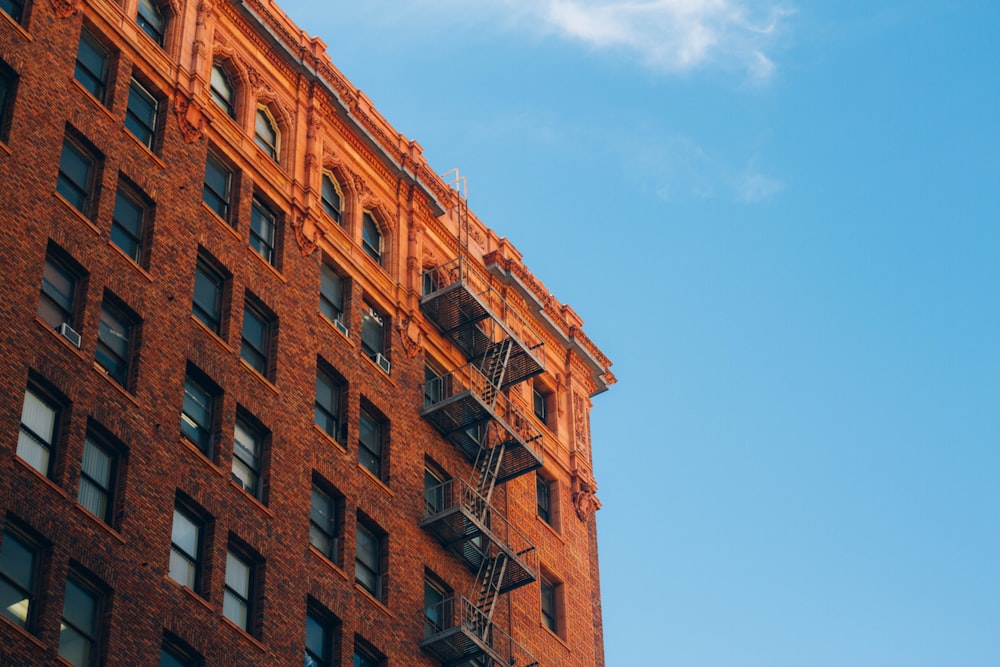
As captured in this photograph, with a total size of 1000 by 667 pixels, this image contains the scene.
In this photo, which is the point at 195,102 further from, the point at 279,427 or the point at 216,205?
the point at 279,427

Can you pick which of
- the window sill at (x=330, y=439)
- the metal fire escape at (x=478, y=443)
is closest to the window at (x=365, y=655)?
the metal fire escape at (x=478, y=443)

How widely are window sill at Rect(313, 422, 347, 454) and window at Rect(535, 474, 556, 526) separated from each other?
1211cm

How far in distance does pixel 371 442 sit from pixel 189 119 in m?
10.6

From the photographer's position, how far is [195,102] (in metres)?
52.2

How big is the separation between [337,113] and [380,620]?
1735 cm

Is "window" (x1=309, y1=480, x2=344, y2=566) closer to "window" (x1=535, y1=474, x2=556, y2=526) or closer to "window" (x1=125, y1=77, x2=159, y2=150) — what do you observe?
"window" (x1=125, y1=77, x2=159, y2=150)

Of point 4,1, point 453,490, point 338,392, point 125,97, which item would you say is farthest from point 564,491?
point 4,1

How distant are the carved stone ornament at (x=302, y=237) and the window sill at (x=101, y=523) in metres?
15.1

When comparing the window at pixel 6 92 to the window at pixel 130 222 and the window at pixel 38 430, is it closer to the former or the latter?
the window at pixel 130 222

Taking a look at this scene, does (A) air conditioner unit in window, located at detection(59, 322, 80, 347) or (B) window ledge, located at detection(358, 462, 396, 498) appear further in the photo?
(B) window ledge, located at detection(358, 462, 396, 498)

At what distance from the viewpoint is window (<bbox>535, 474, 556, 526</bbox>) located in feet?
207

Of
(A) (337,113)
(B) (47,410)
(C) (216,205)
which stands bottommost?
(B) (47,410)

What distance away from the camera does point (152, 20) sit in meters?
53.1

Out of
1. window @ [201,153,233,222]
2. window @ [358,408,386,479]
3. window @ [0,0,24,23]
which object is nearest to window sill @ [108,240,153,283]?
window @ [201,153,233,222]
